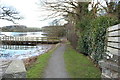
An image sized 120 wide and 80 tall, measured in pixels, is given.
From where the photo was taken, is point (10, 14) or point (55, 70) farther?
point (10, 14)

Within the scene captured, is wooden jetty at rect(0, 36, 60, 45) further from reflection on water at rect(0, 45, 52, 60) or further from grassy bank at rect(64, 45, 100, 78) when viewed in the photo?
grassy bank at rect(64, 45, 100, 78)

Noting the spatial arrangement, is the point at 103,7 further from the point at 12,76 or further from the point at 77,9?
the point at 12,76

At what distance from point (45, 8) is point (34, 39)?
50.3 feet

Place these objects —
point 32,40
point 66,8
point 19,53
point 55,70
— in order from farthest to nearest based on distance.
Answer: point 32,40 < point 19,53 < point 66,8 < point 55,70

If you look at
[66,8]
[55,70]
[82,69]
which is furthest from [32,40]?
[82,69]

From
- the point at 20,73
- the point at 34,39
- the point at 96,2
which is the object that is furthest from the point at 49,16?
the point at 34,39

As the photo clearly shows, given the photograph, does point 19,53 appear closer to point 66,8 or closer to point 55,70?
point 66,8

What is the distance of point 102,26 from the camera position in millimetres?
5781

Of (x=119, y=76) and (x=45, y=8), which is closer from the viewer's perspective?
(x=119, y=76)

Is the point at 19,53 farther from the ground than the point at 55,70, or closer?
closer

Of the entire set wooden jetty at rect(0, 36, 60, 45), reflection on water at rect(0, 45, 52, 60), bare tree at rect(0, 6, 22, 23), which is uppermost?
bare tree at rect(0, 6, 22, 23)

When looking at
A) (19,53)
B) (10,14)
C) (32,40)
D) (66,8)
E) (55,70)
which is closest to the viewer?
(55,70)

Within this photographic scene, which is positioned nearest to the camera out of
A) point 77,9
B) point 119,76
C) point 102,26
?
point 119,76

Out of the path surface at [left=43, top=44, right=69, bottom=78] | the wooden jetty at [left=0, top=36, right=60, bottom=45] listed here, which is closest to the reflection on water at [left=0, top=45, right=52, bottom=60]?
the path surface at [left=43, top=44, right=69, bottom=78]
